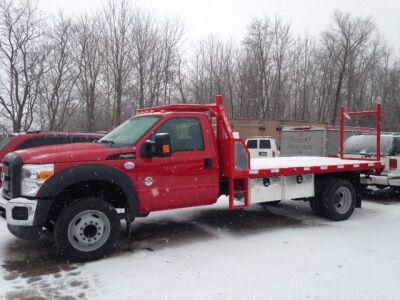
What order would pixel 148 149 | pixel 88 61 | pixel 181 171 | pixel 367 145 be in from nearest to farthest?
1. pixel 148 149
2. pixel 181 171
3. pixel 367 145
4. pixel 88 61

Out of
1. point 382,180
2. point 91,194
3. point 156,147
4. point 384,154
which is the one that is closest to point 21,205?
point 91,194

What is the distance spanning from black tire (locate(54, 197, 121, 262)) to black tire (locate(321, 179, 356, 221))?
170 inches

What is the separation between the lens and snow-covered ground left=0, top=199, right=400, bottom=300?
462cm

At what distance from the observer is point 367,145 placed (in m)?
10.4

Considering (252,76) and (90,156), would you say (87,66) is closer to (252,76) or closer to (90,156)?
(252,76)

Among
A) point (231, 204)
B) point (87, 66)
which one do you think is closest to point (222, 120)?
point (231, 204)

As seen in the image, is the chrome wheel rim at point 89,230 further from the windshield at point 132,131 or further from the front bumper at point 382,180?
the front bumper at point 382,180

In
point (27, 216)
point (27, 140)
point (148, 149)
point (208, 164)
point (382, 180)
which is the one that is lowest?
point (27, 216)

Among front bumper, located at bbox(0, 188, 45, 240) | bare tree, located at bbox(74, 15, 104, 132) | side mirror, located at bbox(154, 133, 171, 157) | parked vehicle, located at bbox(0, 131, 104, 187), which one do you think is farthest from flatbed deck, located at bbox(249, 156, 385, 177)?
bare tree, located at bbox(74, 15, 104, 132)

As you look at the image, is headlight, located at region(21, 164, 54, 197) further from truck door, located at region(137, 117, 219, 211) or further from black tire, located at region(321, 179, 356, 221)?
black tire, located at region(321, 179, 356, 221)

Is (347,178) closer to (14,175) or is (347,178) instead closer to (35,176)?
(35,176)

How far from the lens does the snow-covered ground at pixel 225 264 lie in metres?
4.62

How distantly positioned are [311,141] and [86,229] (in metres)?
13.9

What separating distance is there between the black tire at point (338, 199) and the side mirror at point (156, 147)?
373 centimetres
